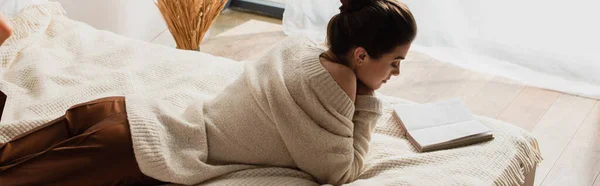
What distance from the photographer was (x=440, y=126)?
1965mm

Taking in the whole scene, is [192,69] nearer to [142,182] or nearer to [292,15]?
[142,182]

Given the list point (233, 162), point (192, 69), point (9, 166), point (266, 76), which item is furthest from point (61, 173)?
point (192, 69)

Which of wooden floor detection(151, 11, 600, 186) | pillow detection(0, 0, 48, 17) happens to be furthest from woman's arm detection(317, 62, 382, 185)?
pillow detection(0, 0, 48, 17)

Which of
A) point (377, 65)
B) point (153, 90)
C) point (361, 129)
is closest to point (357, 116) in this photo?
point (361, 129)

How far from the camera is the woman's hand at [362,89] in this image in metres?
1.78

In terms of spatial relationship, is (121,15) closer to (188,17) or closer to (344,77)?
(188,17)

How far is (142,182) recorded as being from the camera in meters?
1.69

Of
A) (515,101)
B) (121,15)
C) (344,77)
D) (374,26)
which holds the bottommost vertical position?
(515,101)

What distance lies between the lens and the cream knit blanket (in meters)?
1.75

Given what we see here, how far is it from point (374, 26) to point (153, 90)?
76cm

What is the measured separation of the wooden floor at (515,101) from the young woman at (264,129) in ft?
3.09

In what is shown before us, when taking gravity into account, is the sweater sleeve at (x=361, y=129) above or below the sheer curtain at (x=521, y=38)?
above

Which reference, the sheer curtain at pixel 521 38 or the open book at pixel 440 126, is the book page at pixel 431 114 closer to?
the open book at pixel 440 126

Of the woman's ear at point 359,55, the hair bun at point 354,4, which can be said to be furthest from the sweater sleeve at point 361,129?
the hair bun at point 354,4
